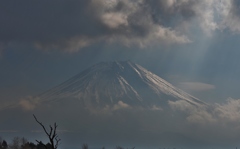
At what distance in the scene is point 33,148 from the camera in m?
108

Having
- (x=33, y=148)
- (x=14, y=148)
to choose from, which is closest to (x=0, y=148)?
(x=33, y=148)

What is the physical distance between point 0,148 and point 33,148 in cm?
836

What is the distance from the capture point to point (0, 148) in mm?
102000

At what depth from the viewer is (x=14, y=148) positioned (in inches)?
4660

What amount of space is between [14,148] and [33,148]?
12453 mm

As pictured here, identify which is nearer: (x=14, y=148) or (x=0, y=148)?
(x=0, y=148)

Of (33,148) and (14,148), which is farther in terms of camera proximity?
(14,148)

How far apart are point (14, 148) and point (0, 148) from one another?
16576mm

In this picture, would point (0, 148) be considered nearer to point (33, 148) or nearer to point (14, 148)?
point (33, 148)
